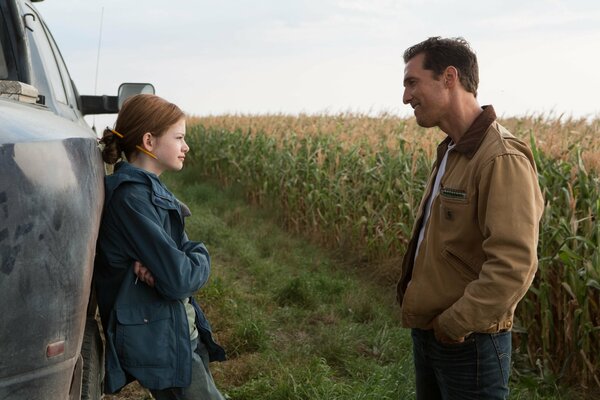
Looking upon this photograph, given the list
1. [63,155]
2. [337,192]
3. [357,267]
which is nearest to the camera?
[63,155]

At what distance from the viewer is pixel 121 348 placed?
2.38 meters

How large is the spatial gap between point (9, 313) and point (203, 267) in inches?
32.2

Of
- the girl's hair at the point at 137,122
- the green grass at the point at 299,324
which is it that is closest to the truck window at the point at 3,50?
the girl's hair at the point at 137,122

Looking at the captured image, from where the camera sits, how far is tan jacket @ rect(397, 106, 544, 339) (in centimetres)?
223

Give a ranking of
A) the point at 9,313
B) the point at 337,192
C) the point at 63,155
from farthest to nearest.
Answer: the point at 337,192 < the point at 63,155 < the point at 9,313

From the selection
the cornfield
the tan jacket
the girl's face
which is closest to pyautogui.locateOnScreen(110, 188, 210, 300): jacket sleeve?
the girl's face

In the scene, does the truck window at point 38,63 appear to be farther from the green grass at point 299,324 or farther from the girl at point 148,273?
the green grass at point 299,324

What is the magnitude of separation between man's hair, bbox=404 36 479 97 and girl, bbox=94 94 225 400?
0.95 metres

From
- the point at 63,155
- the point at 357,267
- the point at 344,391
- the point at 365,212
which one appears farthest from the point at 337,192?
the point at 63,155

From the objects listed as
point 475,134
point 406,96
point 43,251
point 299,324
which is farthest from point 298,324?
point 43,251

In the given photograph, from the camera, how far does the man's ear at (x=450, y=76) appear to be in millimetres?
2471

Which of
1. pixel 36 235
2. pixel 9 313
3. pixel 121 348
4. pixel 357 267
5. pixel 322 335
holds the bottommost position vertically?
pixel 357 267

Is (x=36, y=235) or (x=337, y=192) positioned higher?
(x=36, y=235)

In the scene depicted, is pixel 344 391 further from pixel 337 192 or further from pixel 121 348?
pixel 337 192
